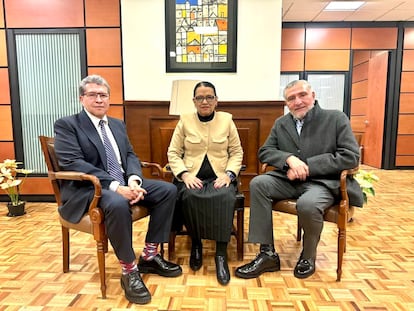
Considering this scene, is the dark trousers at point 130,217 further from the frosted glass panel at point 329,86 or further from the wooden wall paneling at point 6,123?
the frosted glass panel at point 329,86

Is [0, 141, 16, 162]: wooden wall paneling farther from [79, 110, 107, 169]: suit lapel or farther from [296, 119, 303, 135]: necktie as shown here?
[296, 119, 303, 135]: necktie

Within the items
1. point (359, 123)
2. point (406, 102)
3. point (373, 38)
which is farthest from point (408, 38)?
point (359, 123)

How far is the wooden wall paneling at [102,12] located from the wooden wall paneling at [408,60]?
221 inches

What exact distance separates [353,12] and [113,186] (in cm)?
565

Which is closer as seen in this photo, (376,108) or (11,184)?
(11,184)

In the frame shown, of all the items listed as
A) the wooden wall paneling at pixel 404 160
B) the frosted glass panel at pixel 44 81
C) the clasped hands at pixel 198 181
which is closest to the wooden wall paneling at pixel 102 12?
the frosted glass panel at pixel 44 81

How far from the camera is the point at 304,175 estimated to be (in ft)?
7.22

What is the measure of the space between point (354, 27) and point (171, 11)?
171 inches

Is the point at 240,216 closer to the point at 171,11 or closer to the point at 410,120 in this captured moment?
the point at 171,11

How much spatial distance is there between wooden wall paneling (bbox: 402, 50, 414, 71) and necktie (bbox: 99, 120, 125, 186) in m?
6.38

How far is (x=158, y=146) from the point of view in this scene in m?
3.71

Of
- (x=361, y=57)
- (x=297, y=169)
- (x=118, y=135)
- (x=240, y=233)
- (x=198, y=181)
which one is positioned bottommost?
(x=240, y=233)

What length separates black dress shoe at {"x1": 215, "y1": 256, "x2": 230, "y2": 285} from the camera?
2.07m

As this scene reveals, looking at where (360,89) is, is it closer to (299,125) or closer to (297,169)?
(299,125)
